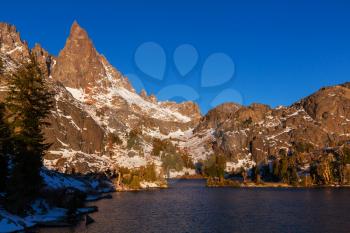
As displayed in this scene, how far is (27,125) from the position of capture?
85750mm

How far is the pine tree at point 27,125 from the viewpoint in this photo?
269 feet

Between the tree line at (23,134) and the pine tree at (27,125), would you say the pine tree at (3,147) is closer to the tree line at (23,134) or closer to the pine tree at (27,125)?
the tree line at (23,134)

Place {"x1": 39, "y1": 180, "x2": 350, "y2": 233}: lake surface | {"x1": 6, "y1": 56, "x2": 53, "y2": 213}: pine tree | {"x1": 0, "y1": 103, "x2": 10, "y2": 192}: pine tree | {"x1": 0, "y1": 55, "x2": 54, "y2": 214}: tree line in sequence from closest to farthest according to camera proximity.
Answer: {"x1": 0, "y1": 55, "x2": 54, "y2": 214}: tree line < {"x1": 0, "y1": 103, "x2": 10, "y2": 192}: pine tree < {"x1": 6, "y1": 56, "x2": 53, "y2": 213}: pine tree < {"x1": 39, "y1": 180, "x2": 350, "y2": 233}: lake surface

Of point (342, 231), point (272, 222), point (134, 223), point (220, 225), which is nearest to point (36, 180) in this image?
point (134, 223)

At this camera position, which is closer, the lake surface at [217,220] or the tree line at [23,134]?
the tree line at [23,134]

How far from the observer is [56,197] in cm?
10344

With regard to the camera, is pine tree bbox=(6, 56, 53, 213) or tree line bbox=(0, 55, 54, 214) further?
pine tree bbox=(6, 56, 53, 213)

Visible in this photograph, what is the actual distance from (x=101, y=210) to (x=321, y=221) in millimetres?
61650

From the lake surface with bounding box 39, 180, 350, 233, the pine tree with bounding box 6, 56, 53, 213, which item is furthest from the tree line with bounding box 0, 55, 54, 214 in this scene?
the lake surface with bounding box 39, 180, 350, 233

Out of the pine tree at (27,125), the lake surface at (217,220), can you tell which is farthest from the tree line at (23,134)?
the lake surface at (217,220)

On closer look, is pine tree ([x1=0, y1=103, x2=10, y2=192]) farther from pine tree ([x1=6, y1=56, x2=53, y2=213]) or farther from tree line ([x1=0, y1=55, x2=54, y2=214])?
→ pine tree ([x1=6, y1=56, x2=53, y2=213])

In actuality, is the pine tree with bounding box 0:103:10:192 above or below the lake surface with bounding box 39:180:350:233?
above

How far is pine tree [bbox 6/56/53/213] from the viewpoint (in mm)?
82125

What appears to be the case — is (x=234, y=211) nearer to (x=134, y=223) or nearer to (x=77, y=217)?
(x=134, y=223)
